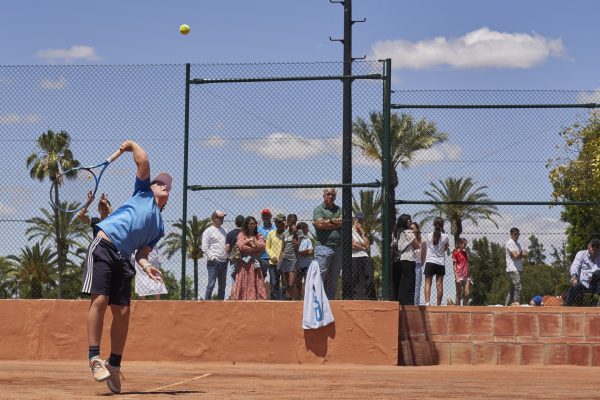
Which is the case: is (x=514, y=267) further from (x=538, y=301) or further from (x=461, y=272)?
(x=538, y=301)

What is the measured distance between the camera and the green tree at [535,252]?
1233 centimetres

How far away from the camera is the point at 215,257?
1291 centimetres

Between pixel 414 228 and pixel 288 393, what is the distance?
539 centimetres

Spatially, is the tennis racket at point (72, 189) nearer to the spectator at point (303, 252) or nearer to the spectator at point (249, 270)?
the spectator at point (249, 270)

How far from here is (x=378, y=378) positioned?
9641 millimetres

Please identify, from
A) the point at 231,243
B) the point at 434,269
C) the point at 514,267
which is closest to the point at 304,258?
the point at 231,243

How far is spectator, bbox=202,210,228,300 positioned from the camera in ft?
42.0

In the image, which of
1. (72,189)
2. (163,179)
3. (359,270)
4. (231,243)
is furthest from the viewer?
(231,243)

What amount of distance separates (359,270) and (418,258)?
827 millimetres

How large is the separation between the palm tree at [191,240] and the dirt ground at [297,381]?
1.21 metres

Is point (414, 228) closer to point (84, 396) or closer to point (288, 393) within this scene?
point (288, 393)

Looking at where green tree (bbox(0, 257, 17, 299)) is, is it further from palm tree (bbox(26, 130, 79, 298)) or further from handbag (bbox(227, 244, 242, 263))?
handbag (bbox(227, 244, 242, 263))

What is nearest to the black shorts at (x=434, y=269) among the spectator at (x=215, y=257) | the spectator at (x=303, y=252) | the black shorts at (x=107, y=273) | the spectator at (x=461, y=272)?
the spectator at (x=461, y=272)

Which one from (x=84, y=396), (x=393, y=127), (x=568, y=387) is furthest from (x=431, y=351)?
(x=84, y=396)
